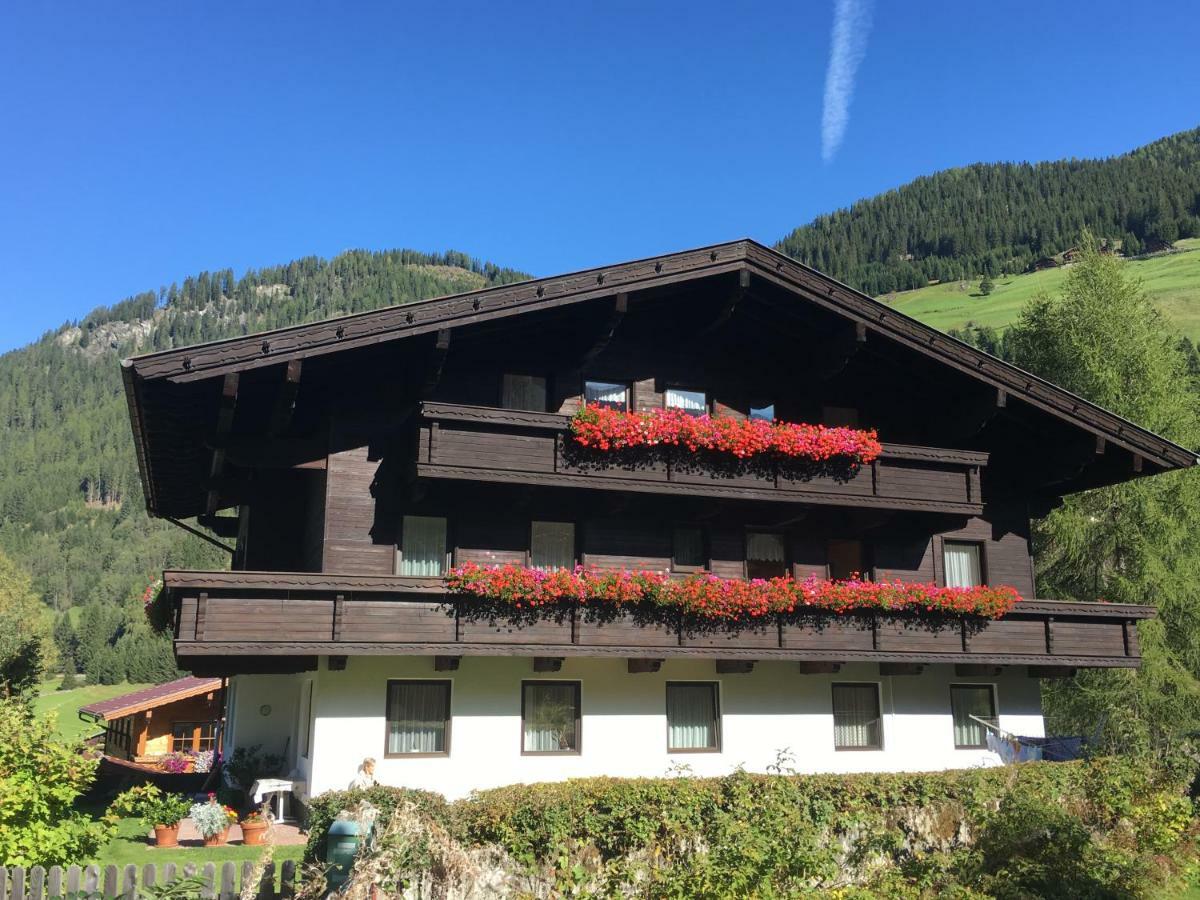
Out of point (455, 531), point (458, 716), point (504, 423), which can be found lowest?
point (458, 716)

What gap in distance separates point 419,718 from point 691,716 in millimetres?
5389

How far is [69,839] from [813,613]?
13.2 metres

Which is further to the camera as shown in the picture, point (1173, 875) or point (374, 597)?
point (374, 597)

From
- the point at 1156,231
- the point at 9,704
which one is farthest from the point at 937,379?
the point at 1156,231

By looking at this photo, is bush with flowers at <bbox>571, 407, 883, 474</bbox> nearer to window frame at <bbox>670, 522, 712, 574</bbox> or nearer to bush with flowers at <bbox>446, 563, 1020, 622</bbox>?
window frame at <bbox>670, 522, 712, 574</bbox>

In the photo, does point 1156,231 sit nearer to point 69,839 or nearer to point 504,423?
point 504,423

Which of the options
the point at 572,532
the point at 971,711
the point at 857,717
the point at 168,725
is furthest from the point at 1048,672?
the point at 168,725

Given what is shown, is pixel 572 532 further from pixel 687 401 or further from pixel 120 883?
pixel 120 883

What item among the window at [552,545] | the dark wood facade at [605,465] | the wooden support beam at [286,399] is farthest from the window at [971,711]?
the wooden support beam at [286,399]

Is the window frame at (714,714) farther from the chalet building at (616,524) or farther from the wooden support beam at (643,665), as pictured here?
the wooden support beam at (643,665)

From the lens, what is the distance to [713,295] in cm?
2203

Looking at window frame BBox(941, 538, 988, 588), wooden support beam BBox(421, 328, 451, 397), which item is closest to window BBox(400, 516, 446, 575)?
wooden support beam BBox(421, 328, 451, 397)

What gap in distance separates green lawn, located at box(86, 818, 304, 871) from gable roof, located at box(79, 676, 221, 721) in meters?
20.6

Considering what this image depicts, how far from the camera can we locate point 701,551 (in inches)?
848
